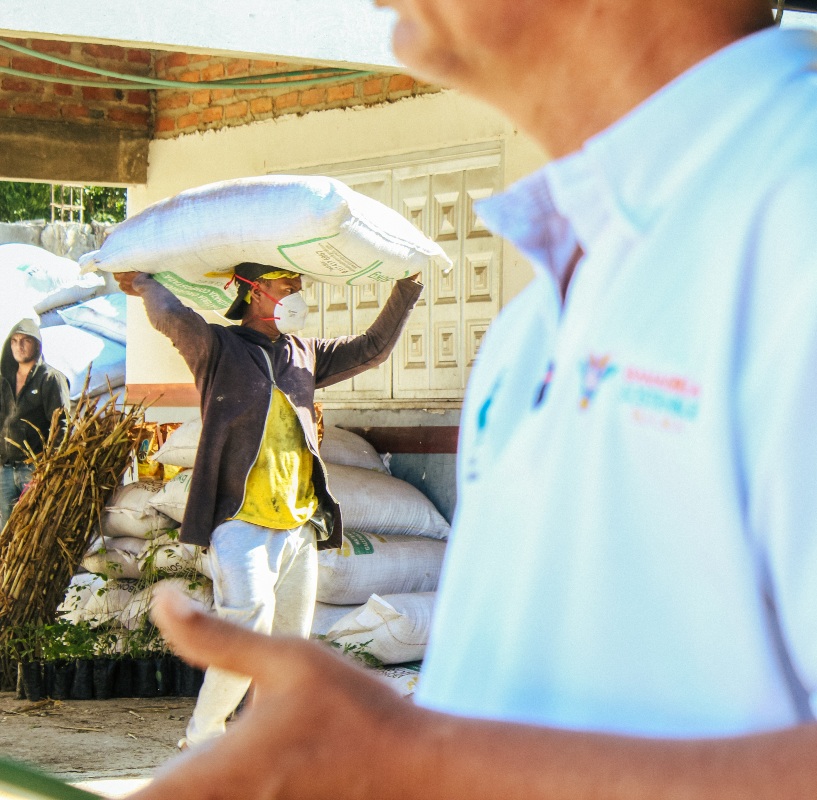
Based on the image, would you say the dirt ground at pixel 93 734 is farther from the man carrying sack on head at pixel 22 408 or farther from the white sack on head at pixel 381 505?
the man carrying sack on head at pixel 22 408

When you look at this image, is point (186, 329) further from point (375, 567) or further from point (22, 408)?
point (22, 408)

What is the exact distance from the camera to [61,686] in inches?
223

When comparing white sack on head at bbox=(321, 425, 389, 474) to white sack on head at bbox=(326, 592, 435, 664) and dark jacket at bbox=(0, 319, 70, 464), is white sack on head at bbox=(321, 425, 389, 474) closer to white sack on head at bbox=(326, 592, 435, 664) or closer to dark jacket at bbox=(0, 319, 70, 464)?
white sack on head at bbox=(326, 592, 435, 664)

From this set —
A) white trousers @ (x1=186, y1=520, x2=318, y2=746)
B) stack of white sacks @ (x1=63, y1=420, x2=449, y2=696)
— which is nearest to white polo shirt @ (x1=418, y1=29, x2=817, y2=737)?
white trousers @ (x1=186, y1=520, x2=318, y2=746)

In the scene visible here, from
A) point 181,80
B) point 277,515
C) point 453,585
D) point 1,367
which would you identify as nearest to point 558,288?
point 453,585

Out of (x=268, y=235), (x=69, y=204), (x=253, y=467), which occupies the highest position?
(x=69, y=204)

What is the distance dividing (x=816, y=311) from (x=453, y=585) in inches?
14.1

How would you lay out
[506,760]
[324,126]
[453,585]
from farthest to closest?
[324,126], [453,585], [506,760]

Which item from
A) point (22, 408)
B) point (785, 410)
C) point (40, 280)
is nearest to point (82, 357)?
point (40, 280)

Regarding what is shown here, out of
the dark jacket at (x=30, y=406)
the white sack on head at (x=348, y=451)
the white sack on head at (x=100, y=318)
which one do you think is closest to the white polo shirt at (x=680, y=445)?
Answer: the white sack on head at (x=348, y=451)

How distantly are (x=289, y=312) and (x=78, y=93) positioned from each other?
3.57 metres

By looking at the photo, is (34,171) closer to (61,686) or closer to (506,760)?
(61,686)

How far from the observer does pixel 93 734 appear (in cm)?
505

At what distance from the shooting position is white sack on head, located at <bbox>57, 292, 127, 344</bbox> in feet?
40.3
